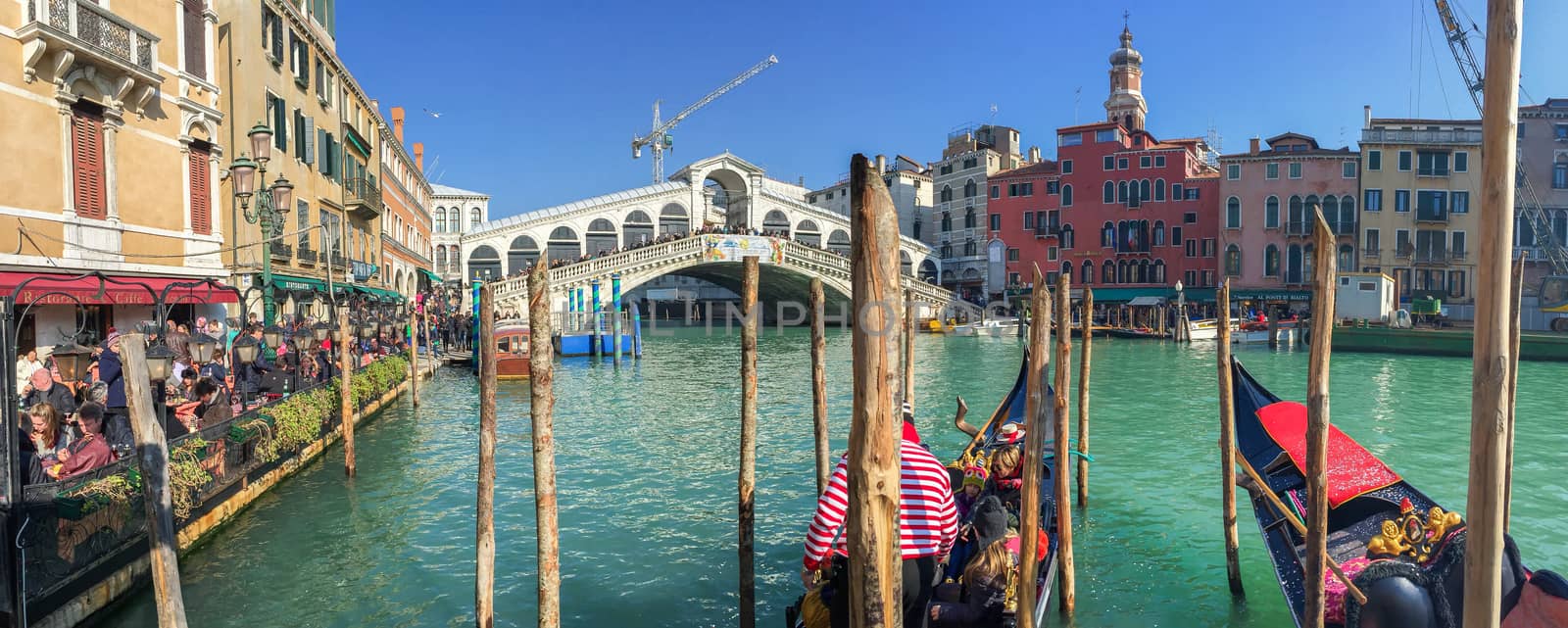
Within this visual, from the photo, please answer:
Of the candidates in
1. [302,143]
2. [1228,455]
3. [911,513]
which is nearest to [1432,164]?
[1228,455]

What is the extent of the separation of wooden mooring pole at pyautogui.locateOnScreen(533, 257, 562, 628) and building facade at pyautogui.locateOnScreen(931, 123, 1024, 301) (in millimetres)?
35390

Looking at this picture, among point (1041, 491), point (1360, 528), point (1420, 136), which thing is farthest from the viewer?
point (1420, 136)

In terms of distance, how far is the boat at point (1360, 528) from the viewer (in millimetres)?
3699

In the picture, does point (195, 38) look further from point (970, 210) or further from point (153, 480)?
point (970, 210)

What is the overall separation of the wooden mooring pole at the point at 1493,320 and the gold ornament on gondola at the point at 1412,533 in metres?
1.58

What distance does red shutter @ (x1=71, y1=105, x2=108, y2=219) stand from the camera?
8273mm

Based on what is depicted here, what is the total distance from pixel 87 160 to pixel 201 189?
201cm

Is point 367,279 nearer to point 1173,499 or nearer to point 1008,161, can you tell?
point 1173,499

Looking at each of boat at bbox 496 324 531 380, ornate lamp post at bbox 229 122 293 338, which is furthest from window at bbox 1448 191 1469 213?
ornate lamp post at bbox 229 122 293 338

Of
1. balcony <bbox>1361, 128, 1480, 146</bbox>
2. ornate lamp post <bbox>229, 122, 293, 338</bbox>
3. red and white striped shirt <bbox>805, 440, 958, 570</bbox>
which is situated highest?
balcony <bbox>1361, 128, 1480, 146</bbox>

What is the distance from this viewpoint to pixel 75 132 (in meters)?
8.27

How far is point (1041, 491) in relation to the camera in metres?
4.98

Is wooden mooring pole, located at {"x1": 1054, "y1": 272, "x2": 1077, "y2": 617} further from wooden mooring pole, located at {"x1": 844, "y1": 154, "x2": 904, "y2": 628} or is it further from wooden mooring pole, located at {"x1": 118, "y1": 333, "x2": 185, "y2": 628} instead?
wooden mooring pole, located at {"x1": 118, "y1": 333, "x2": 185, "y2": 628}

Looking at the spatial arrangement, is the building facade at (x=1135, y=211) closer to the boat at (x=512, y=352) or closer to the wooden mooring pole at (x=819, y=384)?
the boat at (x=512, y=352)
